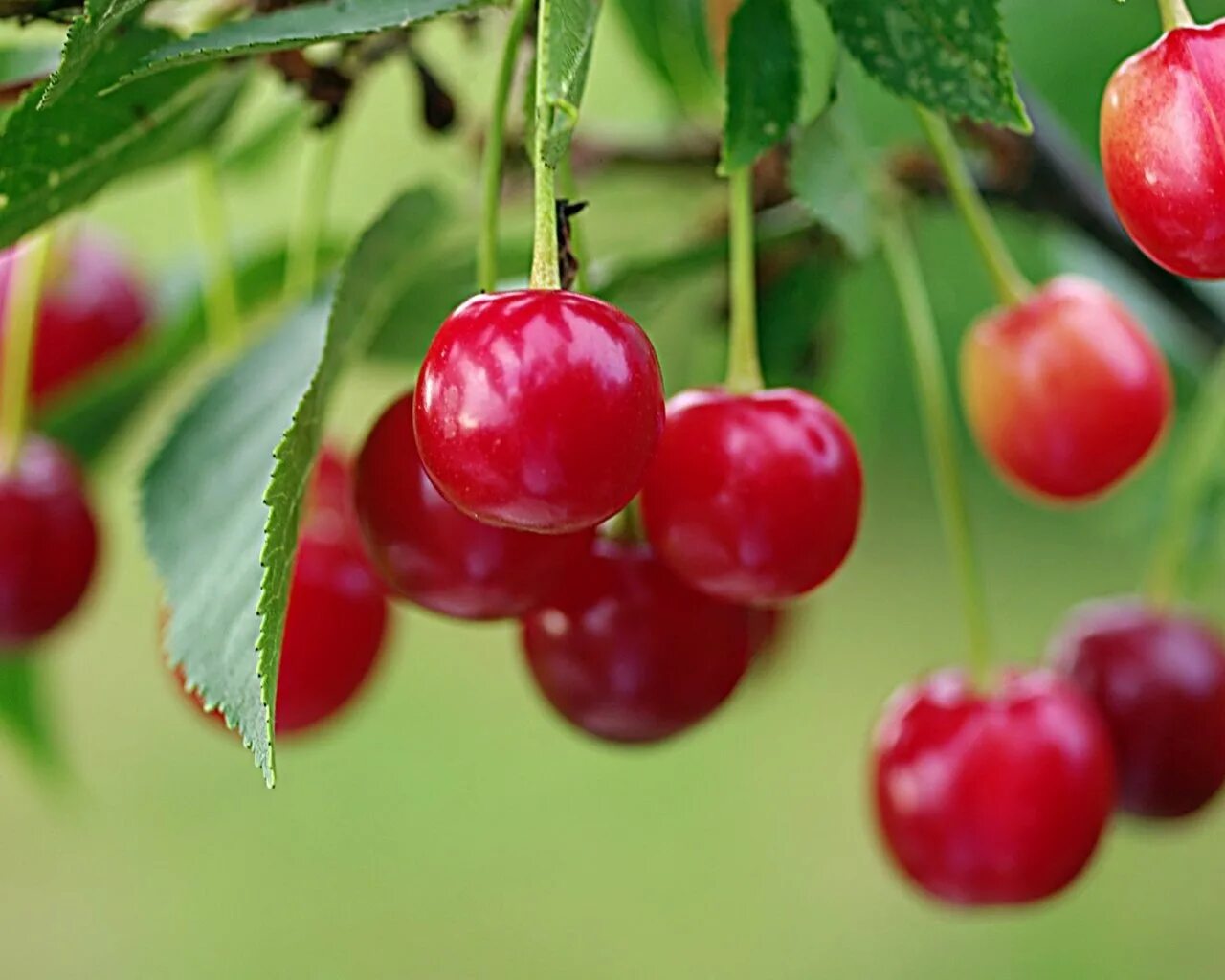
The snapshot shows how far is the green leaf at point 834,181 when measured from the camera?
58 centimetres

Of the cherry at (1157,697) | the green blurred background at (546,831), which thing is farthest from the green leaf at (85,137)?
the green blurred background at (546,831)

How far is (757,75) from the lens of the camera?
0.51m

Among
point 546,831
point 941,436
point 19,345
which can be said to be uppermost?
point 19,345

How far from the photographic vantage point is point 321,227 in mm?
842

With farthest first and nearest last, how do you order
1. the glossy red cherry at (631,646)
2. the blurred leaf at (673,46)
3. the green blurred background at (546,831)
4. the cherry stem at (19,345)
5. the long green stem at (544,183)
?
the green blurred background at (546,831)
the blurred leaf at (673,46)
the cherry stem at (19,345)
the glossy red cherry at (631,646)
the long green stem at (544,183)

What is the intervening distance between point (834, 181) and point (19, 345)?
410mm

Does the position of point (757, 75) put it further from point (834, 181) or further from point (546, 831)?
point (546, 831)

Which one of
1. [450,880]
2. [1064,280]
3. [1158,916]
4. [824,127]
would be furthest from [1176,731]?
[450,880]

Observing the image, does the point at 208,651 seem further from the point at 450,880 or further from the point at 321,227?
the point at 450,880

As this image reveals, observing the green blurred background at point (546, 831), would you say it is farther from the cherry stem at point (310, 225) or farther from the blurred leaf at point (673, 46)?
the cherry stem at point (310, 225)

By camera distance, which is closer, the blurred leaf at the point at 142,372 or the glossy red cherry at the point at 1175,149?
the glossy red cherry at the point at 1175,149

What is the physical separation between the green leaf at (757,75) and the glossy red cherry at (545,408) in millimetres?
105

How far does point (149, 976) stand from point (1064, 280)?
2322 millimetres

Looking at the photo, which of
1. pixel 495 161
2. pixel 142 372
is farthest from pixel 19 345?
pixel 495 161
